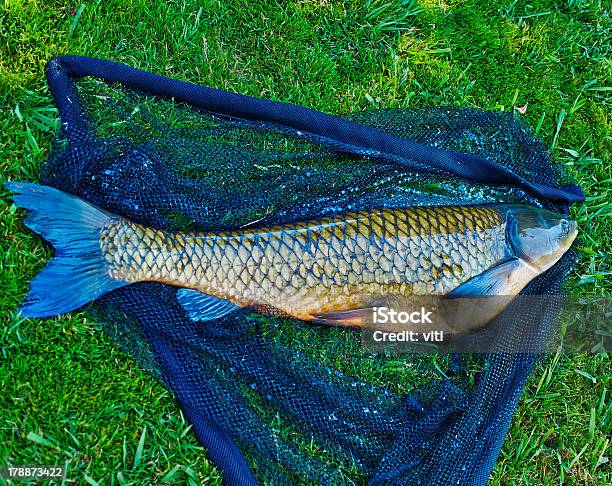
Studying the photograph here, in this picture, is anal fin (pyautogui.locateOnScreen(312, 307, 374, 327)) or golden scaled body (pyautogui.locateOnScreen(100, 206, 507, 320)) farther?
anal fin (pyautogui.locateOnScreen(312, 307, 374, 327))

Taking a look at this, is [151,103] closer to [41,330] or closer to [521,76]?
[41,330]

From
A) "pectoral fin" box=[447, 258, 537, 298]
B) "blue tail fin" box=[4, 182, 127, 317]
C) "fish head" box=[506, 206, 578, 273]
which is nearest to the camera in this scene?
"blue tail fin" box=[4, 182, 127, 317]

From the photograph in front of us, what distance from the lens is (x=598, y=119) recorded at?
3299 mm

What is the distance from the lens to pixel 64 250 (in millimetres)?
2389

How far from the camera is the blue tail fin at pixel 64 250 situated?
2.39 meters

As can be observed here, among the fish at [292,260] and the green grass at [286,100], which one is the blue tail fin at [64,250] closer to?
the fish at [292,260]

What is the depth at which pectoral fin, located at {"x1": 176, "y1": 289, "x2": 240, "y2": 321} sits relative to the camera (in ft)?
8.10

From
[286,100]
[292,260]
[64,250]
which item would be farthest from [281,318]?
[286,100]

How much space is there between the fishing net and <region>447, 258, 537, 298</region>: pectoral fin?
0.12 m

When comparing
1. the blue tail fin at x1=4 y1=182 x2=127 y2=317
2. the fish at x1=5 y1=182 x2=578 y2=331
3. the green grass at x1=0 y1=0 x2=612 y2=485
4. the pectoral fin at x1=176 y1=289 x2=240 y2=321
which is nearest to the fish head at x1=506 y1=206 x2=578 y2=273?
the fish at x1=5 y1=182 x2=578 y2=331

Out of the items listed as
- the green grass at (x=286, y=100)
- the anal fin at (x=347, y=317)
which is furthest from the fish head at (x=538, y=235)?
the anal fin at (x=347, y=317)

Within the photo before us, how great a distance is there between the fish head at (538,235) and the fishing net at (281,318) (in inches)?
4.9

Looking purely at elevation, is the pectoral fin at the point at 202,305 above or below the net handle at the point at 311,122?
below

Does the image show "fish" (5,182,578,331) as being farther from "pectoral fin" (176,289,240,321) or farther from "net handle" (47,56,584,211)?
"net handle" (47,56,584,211)
